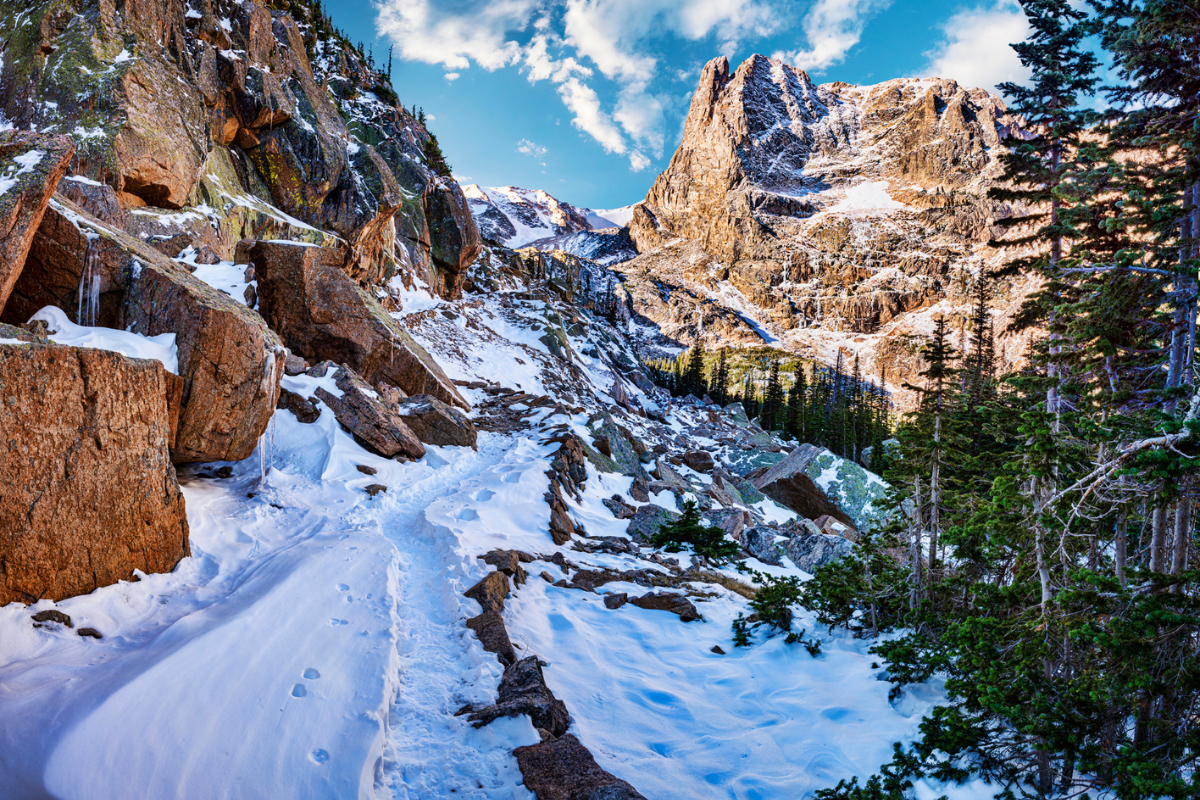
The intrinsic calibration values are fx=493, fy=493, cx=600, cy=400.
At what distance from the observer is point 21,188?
786 centimetres

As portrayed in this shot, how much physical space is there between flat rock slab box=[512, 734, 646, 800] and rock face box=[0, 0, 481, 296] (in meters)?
21.2

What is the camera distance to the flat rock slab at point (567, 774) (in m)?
4.26

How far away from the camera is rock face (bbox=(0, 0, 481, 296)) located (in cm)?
1811

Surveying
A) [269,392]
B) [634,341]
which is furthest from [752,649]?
[634,341]

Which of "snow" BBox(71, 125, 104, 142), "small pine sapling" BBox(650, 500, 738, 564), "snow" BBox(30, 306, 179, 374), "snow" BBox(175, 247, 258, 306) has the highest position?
"snow" BBox(71, 125, 104, 142)

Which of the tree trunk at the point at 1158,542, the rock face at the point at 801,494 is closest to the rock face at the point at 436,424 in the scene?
the rock face at the point at 801,494

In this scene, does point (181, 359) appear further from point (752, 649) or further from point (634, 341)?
point (634, 341)

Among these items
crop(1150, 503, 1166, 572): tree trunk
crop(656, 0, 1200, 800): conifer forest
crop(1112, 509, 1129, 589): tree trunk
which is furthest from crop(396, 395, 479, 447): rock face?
crop(1150, 503, 1166, 572): tree trunk

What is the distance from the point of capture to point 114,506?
712 centimetres

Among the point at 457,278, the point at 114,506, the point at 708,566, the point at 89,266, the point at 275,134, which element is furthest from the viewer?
the point at 457,278

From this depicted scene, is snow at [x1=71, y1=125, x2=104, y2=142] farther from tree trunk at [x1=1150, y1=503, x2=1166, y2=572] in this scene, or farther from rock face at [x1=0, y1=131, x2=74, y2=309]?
tree trunk at [x1=1150, y1=503, x2=1166, y2=572]

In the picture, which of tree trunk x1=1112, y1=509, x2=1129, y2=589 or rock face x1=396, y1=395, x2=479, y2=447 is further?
rock face x1=396, y1=395, x2=479, y2=447

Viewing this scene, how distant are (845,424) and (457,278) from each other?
49.3m

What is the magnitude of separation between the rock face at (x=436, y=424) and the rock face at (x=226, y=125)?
9900 millimetres
